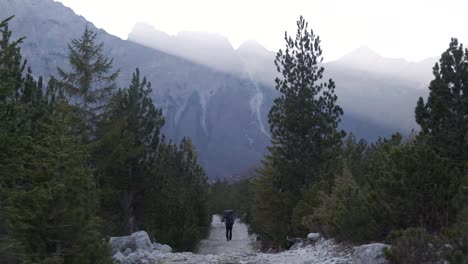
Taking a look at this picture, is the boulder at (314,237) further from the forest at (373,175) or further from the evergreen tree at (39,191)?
the evergreen tree at (39,191)

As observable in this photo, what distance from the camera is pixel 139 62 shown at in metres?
175

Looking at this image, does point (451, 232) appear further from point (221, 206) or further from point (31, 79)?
point (221, 206)

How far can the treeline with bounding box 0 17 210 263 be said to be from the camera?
8125mm

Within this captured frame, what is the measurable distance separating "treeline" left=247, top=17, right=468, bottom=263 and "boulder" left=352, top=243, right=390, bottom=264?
0.43 m

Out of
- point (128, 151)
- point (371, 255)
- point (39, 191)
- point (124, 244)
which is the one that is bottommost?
point (124, 244)

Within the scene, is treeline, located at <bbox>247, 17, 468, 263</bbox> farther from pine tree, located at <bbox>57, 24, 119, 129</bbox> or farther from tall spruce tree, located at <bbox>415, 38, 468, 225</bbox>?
pine tree, located at <bbox>57, 24, 119, 129</bbox>

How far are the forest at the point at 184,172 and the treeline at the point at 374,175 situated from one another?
1.6 inches

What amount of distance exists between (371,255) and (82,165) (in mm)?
11782

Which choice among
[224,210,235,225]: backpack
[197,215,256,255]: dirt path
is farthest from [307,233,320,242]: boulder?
[224,210,235,225]: backpack

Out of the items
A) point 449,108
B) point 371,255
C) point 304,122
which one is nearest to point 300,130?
point 304,122

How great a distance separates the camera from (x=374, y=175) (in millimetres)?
14219

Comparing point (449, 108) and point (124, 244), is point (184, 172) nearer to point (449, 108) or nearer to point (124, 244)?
point (124, 244)

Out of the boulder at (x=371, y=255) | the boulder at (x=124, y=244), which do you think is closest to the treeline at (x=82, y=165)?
the boulder at (x=124, y=244)

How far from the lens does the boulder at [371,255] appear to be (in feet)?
33.3
